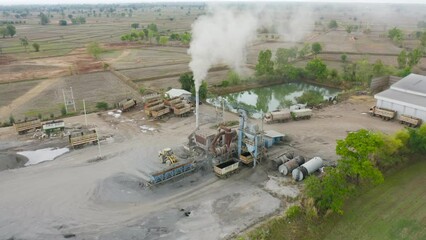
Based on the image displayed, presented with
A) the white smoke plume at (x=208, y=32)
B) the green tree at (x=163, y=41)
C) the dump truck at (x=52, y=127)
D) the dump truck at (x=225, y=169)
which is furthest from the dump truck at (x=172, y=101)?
the green tree at (x=163, y=41)

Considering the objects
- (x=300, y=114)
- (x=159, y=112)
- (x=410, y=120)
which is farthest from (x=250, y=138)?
(x=410, y=120)

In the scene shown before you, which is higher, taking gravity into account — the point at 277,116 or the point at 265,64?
the point at 265,64

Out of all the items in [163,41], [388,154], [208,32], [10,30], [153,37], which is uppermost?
[208,32]

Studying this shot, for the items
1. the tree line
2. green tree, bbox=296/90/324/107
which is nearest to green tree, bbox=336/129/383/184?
green tree, bbox=296/90/324/107

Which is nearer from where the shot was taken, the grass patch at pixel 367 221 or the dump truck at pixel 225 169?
the grass patch at pixel 367 221

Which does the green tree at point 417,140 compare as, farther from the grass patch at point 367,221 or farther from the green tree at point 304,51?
the green tree at point 304,51

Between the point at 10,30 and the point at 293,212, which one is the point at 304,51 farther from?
the point at 10,30

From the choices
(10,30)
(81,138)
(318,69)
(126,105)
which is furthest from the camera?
(10,30)

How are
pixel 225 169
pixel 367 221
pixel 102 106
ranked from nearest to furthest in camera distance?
pixel 367 221, pixel 225 169, pixel 102 106
